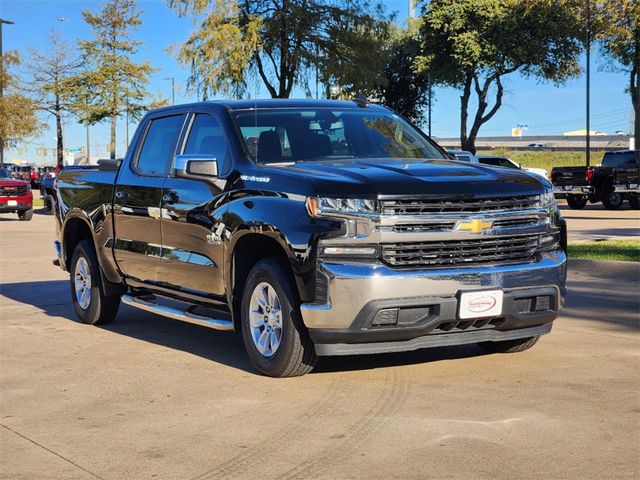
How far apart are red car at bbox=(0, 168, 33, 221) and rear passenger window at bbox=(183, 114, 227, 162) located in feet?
72.9

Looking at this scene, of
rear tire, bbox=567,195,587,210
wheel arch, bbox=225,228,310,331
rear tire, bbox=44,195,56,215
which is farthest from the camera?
rear tire, bbox=567,195,587,210

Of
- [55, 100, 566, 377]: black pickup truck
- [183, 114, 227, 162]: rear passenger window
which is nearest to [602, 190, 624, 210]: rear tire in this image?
[55, 100, 566, 377]: black pickup truck

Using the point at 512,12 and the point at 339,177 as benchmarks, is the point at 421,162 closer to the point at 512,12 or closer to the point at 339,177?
the point at 339,177

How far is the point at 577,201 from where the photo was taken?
112 feet

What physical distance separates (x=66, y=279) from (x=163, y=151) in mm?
5420

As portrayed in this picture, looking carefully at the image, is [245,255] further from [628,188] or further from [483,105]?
[483,105]

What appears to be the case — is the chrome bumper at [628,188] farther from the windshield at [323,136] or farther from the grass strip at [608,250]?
the windshield at [323,136]

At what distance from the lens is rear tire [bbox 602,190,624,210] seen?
3225cm

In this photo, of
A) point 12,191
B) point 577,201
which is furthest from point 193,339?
Answer: point 577,201

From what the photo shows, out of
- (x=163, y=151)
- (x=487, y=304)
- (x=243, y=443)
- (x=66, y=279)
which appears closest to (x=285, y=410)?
(x=243, y=443)

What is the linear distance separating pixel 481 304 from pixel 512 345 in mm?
A: 1314

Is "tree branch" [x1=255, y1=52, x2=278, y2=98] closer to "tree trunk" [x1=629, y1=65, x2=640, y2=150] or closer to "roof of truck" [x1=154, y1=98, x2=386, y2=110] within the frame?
"tree trunk" [x1=629, y1=65, x2=640, y2=150]

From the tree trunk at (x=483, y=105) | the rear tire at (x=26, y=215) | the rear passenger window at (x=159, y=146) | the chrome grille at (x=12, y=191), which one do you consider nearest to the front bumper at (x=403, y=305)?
the rear passenger window at (x=159, y=146)

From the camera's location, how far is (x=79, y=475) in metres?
4.85
